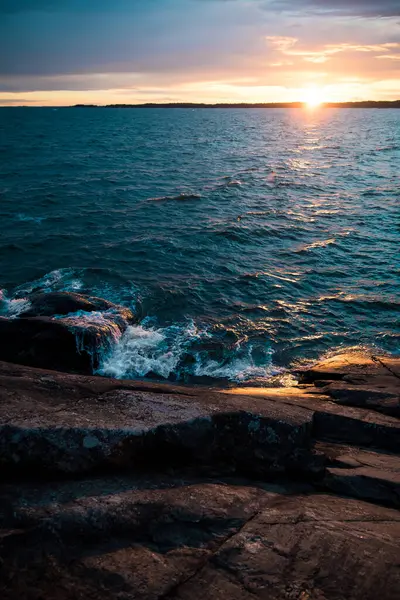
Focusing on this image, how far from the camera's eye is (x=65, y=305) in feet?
51.4

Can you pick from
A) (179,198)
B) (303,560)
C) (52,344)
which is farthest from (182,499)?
(179,198)

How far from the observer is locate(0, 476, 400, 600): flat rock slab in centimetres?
409

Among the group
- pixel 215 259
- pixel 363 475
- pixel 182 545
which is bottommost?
pixel 363 475

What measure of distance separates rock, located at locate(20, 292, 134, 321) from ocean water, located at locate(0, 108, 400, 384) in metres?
0.83

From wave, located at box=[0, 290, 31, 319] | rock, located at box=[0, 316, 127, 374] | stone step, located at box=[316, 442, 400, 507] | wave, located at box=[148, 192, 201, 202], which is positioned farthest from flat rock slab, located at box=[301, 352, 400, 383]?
wave, located at box=[148, 192, 201, 202]

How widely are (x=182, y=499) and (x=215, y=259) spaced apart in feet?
61.5

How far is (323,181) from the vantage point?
44.9 m

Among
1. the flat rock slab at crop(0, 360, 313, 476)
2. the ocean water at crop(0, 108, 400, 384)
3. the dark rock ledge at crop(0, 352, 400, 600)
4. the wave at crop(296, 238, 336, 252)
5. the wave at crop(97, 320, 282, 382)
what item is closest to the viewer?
the dark rock ledge at crop(0, 352, 400, 600)

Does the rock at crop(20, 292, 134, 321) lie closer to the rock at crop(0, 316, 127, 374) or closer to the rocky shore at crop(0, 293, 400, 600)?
the rock at crop(0, 316, 127, 374)

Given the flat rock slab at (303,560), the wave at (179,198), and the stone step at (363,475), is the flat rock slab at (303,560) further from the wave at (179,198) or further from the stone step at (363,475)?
the wave at (179,198)

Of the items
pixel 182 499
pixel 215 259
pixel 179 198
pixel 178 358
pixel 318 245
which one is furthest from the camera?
pixel 179 198

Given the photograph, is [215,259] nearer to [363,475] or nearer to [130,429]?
[363,475]

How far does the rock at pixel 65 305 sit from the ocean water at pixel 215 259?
0.83 metres

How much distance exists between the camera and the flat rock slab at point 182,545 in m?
4.09
